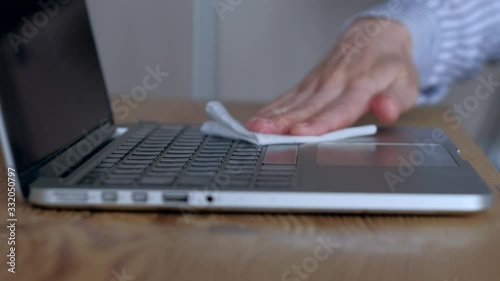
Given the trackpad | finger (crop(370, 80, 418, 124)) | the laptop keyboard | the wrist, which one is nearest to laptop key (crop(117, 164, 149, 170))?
the laptop keyboard

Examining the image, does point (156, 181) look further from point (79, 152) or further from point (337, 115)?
point (337, 115)

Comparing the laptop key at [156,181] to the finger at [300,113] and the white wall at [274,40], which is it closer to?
the finger at [300,113]

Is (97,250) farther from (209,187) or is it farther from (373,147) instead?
(373,147)

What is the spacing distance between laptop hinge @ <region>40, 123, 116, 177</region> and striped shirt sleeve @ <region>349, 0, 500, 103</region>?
46 centimetres

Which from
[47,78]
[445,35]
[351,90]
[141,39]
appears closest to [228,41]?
[141,39]

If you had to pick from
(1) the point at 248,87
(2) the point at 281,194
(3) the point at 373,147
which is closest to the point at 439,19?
(3) the point at 373,147

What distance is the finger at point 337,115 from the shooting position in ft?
2.36

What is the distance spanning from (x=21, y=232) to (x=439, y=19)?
817mm

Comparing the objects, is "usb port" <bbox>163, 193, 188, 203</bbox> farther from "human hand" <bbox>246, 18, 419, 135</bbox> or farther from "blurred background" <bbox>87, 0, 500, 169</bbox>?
"blurred background" <bbox>87, 0, 500, 169</bbox>

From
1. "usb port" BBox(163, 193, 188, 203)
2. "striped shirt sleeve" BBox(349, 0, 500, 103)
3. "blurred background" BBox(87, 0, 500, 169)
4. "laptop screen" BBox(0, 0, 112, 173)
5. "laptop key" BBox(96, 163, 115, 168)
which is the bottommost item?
"blurred background" BBox(87, 0, 500, 169)

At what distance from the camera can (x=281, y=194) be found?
1.59ft

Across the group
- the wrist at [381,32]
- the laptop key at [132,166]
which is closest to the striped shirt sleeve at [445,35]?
the wrist at [381,32]

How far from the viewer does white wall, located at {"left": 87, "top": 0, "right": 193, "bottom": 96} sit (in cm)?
193

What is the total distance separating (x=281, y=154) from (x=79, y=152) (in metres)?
0.18
